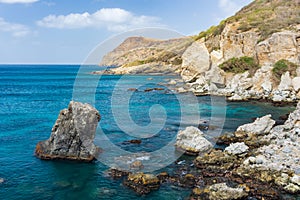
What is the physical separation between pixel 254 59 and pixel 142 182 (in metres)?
46.4

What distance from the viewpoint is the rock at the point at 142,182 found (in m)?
16.9

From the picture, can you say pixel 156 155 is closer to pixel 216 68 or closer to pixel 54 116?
pixel 54 116

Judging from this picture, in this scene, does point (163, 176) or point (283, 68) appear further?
point (283, 68)

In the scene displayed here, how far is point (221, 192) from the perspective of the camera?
15891 millimetres

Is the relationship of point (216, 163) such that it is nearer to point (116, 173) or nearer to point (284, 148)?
point (284, 148)

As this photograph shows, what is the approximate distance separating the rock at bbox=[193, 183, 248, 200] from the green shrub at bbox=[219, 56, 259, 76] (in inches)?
1643

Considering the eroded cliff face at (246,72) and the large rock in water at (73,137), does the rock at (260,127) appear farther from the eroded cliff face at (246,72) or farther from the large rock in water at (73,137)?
the eroded cliff face at (246,72)

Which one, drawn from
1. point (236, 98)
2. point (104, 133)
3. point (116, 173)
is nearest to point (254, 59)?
point (236, 98)

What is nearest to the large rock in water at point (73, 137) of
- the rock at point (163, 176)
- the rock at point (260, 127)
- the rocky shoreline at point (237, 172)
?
the rocky shoreline at point (237, 172)

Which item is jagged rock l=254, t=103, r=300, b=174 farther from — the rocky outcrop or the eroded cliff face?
the eroded cliff face

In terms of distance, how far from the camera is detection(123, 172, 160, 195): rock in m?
Answer: 16.9

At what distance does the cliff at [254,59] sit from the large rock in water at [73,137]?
30.4 m

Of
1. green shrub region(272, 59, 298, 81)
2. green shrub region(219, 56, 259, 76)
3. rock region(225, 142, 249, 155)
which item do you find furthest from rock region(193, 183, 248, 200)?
green shrub region(219, 56, 259, 76)

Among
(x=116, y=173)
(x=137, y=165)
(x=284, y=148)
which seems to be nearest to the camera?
(x=116, y=173)
